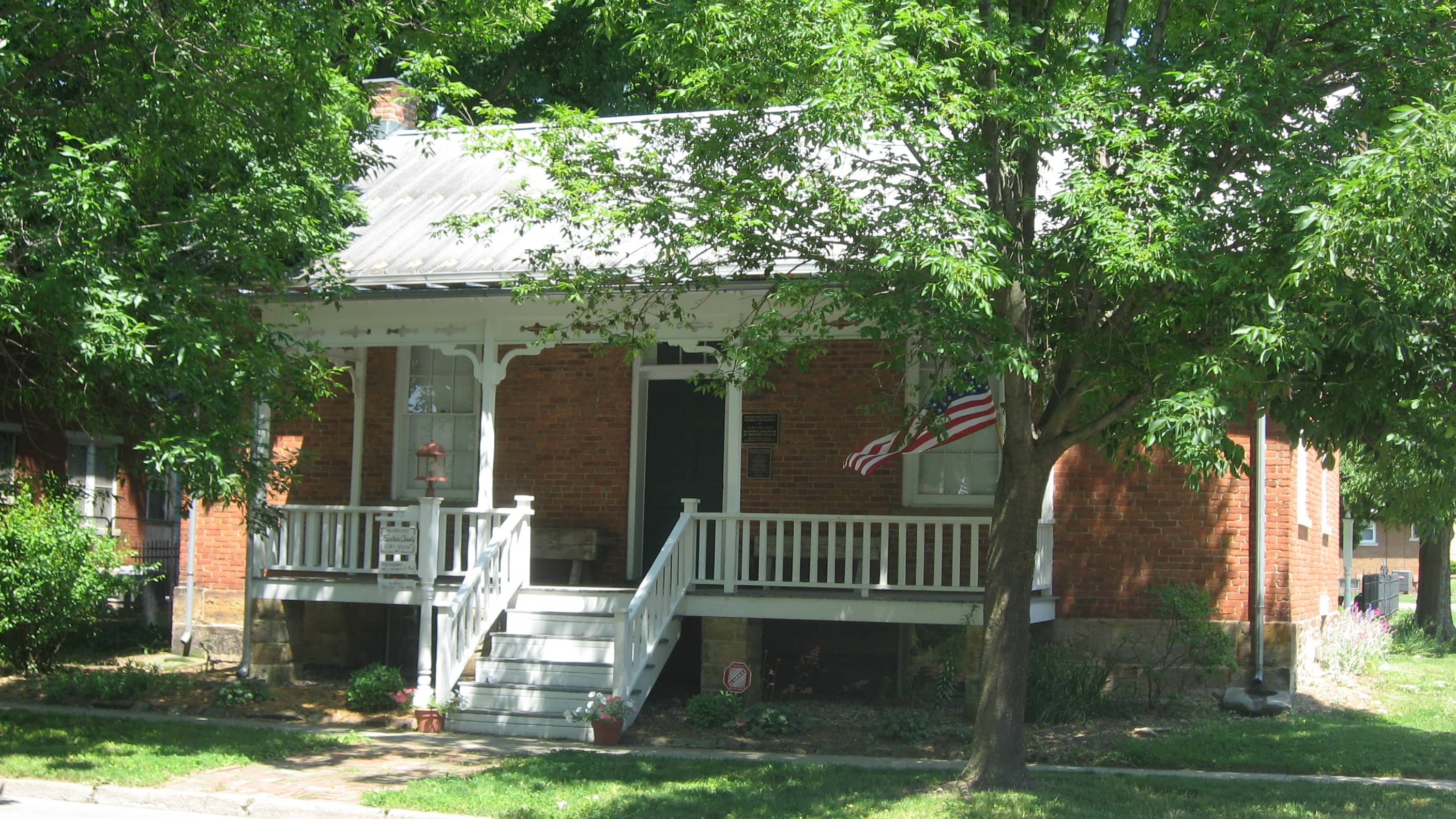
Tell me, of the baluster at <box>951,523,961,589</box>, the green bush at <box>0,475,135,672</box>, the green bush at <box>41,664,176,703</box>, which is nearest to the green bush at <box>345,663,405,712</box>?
the green bush at <box>41,664,176,703</box>

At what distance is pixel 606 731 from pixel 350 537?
12.9ft

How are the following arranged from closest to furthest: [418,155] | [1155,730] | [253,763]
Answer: [253,763] < [1155,730] < [418,155]

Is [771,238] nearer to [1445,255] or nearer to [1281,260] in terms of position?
[1281,260]

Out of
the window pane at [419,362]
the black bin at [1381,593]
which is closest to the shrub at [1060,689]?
the window pane at [419,362]

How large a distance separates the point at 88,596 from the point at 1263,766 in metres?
10.4

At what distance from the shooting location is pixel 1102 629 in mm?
13289

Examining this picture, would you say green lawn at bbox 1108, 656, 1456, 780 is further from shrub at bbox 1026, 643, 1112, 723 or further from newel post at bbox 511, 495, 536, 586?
newel post at bbox 511, 495, 536, 586

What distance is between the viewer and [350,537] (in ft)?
44.3

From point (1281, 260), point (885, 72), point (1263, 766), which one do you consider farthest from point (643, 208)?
point (1263, 766)

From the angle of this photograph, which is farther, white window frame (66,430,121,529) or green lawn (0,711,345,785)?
white window frame (66,430,121,529)

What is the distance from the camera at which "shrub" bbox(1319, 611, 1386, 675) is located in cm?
1553

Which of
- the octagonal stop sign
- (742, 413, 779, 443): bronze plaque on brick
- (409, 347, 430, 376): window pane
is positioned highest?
(409, 347, 430, 376): window pane

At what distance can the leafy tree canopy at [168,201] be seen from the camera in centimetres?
836

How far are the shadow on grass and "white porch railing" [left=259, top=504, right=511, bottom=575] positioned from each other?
6.32 m
